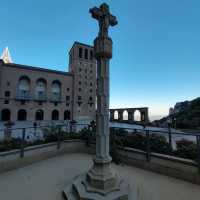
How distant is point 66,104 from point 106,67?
37494 mm

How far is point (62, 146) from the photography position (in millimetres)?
5785

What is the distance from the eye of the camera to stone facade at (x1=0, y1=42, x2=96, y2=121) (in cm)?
3216

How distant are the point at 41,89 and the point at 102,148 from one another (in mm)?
37084

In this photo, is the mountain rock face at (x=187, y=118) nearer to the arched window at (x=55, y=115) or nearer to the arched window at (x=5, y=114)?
the arched window at (x=55, y=115)

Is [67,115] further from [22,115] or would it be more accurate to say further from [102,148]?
[102,148]

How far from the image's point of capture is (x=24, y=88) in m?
34.5

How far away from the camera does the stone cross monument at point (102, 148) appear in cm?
268

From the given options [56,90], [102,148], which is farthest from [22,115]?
[102,148]

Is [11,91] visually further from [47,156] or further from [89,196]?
[89,196]

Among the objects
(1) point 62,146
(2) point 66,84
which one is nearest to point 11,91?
(2) point 66,84

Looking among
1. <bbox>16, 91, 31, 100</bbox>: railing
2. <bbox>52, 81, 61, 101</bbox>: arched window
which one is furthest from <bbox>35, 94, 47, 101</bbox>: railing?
<bbox>52, 81, 61, 101</bbox>: arched window

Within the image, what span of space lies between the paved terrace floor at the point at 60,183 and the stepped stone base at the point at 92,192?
252 millimetres

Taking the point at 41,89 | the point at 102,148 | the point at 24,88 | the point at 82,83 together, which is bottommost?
the point at 102,148

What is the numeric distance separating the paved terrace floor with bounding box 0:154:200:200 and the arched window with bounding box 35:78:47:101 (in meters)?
34.1
